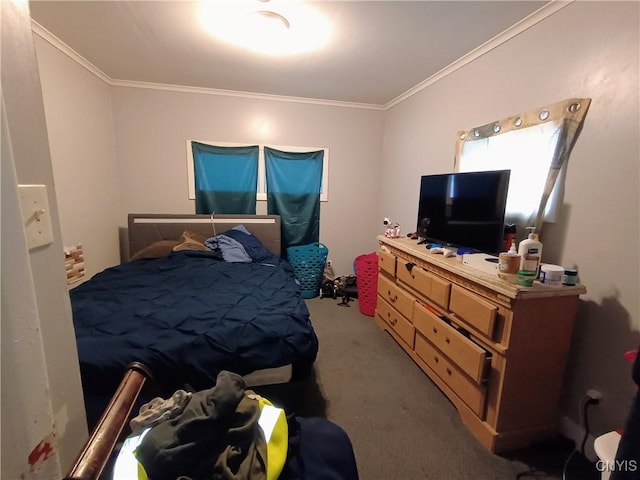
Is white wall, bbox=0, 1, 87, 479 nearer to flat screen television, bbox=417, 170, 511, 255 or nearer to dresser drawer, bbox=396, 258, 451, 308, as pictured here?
dresser drawer, bbox=396, 258, 451, 308

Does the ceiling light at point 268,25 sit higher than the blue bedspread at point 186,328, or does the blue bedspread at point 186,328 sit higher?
the ceiling light at point 268,25

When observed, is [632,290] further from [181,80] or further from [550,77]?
[181,80]

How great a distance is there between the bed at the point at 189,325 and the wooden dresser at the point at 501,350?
0.88 m

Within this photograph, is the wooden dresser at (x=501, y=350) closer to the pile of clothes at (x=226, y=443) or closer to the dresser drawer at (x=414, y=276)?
the dresser drawer at (x=414, y=276)

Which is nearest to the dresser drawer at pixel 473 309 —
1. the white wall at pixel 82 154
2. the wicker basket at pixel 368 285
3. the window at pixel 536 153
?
the window at pixel 536 153

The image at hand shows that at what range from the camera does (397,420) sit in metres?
1.80

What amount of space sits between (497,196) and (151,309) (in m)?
2.18

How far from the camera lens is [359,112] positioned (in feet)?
12.6

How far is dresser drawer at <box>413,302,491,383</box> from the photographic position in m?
1.61

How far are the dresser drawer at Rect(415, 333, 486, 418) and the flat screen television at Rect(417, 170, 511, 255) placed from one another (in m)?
0.75

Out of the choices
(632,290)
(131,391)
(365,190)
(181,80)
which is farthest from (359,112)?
(131,391)

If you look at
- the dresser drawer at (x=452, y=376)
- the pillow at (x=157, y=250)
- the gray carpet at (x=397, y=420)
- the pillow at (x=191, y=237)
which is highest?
the pillow at (x=191, y=237)

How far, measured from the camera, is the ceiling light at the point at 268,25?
1813 mm

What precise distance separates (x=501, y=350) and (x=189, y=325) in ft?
5.33
